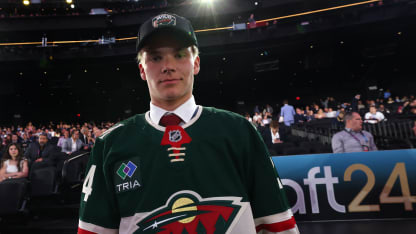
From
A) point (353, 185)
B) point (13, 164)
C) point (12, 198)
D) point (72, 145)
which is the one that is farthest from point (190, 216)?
point (72, 145)

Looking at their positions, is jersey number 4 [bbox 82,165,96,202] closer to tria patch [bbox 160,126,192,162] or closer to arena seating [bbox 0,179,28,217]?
tria patch [bbox 160,126,192,162]

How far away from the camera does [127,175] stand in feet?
2.89

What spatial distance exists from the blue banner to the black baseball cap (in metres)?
2.61

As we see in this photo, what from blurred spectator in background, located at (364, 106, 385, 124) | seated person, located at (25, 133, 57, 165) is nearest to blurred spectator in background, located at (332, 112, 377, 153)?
blurred spectator in background, located at (364, 106, 385, 124)

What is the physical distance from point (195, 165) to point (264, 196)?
27 centimetres

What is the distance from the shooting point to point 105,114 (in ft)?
69.0

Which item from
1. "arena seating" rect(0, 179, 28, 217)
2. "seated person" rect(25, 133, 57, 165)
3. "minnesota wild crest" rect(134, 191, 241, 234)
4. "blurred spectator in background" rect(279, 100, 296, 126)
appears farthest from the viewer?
"blurred spectator in background" rect(279, 100, 296, 126)

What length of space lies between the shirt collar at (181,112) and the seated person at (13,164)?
5013 millimetres

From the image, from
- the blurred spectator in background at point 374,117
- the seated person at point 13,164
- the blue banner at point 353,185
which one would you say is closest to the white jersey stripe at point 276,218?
the blue banner at point 353,185

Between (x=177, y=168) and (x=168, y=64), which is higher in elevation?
(x=168, y=64)

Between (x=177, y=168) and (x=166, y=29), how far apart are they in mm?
517

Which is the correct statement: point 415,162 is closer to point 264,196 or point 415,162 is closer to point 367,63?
point 264,196

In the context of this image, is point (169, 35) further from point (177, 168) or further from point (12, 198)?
point (12, 198)

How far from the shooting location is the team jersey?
32.8 inches
